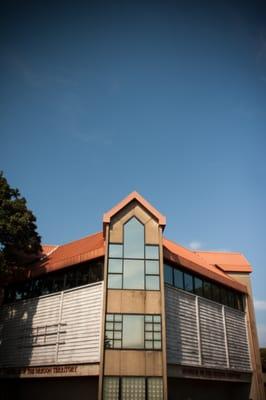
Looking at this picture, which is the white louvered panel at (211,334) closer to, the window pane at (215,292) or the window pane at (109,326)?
the window pane at (215,292)

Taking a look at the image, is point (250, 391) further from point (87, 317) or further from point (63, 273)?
point (63, 273)

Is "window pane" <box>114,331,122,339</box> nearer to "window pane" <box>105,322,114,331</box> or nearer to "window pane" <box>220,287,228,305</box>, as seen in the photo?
"window pane" <box>105,322,114,331</box>

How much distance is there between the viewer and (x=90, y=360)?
70.5 feet

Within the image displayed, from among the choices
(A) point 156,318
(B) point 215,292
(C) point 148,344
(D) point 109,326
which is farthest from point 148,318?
(B) point 215,292

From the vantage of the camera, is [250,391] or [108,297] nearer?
[108,297]

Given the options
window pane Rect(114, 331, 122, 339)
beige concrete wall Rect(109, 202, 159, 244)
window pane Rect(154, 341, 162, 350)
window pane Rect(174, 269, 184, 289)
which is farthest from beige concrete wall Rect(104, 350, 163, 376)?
beige concrete wall Rect(109, 202, 159, 244)

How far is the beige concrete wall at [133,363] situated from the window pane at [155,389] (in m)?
0.37

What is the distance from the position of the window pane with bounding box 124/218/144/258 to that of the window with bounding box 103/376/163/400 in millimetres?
7443

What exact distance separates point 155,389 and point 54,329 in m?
8.00

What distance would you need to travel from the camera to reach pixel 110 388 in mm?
19875

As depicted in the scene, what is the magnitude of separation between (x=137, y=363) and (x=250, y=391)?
14302 mm

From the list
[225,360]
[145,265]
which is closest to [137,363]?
[145,265]

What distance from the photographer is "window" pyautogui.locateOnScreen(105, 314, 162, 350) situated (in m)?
21.1

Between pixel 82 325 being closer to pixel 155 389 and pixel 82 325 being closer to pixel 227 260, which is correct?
pixel 155 389
